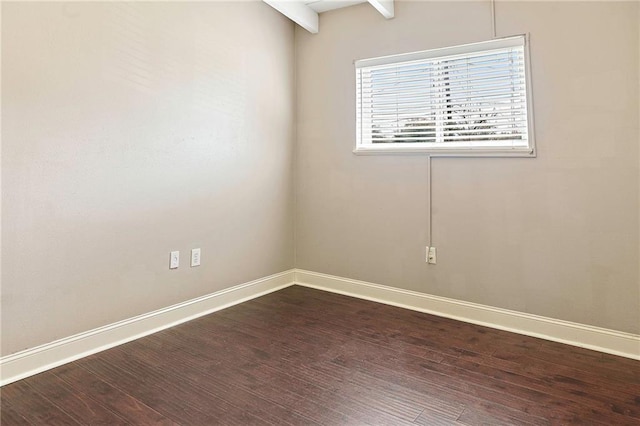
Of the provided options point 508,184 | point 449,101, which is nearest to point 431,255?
point 508,184

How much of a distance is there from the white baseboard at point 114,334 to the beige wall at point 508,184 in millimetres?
916

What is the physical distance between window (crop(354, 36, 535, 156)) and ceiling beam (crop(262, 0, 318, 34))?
0.61m

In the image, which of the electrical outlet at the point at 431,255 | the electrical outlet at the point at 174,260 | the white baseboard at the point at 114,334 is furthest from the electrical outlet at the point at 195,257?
the electrical outlet at the point at 431,255

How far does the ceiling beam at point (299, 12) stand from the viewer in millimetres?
2938

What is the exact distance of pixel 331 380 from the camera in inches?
70.2

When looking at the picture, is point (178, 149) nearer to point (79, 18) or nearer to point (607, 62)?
point (79, 18)

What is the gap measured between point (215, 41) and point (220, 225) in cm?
142

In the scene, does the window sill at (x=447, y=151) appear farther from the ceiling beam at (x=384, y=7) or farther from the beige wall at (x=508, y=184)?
the ceiling beam at (x=384, y=7)

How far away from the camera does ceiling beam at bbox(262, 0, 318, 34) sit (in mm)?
2938

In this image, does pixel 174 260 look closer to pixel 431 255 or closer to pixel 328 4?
pixel 431 255

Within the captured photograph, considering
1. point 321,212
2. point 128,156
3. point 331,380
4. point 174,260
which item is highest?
point 128,156

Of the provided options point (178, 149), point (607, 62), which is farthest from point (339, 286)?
point (607, 62)

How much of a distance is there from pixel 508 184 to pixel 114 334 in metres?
2.78

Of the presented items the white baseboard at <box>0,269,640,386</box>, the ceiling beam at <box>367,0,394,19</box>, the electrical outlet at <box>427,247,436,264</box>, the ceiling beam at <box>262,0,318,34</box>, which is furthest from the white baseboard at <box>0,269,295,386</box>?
the ceiling beam at <box>367,0,394,19</box>
